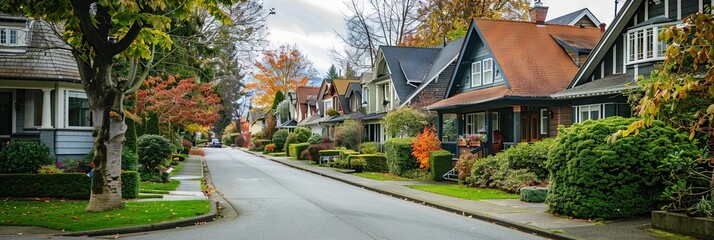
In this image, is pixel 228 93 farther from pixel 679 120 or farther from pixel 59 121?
pixel 679 120

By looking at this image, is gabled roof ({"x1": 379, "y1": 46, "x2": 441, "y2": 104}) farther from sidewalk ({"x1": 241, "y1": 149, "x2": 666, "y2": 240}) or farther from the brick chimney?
sidewalk ({"x1": 241, "y1": 149, "x2": 666, "y2": 240})

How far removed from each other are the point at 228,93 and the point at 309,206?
87.8 meters

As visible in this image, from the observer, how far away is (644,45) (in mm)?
19438

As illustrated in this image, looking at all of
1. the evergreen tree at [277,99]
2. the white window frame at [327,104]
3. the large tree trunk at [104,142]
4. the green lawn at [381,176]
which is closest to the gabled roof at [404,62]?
the green lawn at [381,176]

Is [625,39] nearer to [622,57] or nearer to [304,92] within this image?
Result: [622,57]

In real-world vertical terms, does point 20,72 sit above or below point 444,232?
above

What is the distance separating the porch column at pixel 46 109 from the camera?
22.3 m

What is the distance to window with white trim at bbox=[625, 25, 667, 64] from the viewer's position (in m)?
19.0

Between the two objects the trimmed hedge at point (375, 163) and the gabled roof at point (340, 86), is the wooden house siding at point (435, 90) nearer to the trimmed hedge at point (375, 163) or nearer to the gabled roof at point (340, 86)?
the trimmed hedge at point (375, 163)

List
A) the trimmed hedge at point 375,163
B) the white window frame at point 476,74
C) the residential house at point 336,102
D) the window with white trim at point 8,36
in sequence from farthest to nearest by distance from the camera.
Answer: the residential house at point 336,102 < the trimmed hedge at point 375,163 < the white window frame at point 476,74 < the window with white trim at point 8,36

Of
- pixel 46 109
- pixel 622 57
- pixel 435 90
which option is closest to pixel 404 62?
pixel 435 90

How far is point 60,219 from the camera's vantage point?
42.4ft

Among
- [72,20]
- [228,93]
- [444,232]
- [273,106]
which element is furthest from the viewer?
[228,93]

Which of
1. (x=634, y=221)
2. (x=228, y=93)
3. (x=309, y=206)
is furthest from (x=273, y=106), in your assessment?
(x=634, y=221)
